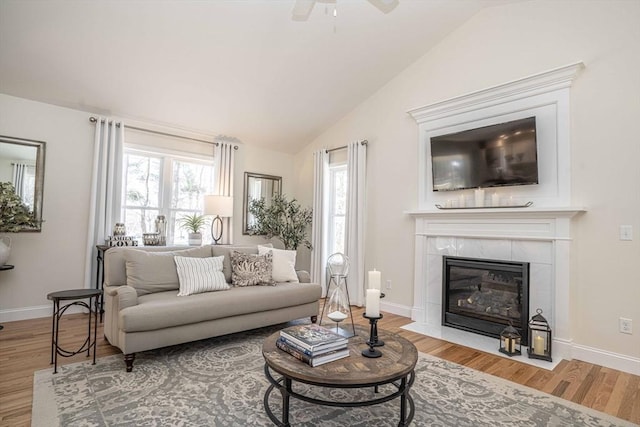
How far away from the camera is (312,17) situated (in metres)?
3.54

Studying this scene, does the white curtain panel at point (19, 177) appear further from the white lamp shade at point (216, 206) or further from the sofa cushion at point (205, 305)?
the sofa cushion at point (205, 305)

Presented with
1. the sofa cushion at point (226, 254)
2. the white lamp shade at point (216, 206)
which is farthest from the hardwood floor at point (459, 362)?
the white lamp shade at point (216, 206)

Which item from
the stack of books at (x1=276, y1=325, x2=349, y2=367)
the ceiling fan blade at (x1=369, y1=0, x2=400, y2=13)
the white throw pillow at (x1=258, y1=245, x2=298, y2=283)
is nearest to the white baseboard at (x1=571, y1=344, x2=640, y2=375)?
the stack of books at (x1=276, y1=325, x2=349, y2=367)

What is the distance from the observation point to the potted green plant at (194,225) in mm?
4719

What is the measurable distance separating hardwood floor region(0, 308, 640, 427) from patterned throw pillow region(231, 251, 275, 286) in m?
1.25

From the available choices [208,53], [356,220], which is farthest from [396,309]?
[208,53]

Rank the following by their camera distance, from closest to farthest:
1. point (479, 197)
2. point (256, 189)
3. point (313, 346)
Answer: point (313, 346)
point (479, 197)
point (256, 189)

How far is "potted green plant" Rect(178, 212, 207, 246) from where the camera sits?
186 inches

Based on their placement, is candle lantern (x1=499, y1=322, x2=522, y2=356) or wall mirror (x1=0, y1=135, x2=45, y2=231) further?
wall mirror (x1=0, y1=135, x2=45, y2=231)

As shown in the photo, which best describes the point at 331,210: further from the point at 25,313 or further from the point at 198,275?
the point at 25,313

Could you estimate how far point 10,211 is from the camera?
11.5ft

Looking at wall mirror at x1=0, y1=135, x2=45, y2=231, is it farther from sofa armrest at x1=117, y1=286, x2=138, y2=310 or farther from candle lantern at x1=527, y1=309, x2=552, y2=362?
candle lantern at x1=527, y1=309, x2=552, y2=362

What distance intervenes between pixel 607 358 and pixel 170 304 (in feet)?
12.2

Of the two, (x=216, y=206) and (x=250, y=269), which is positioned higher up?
(x=216, y=206)
